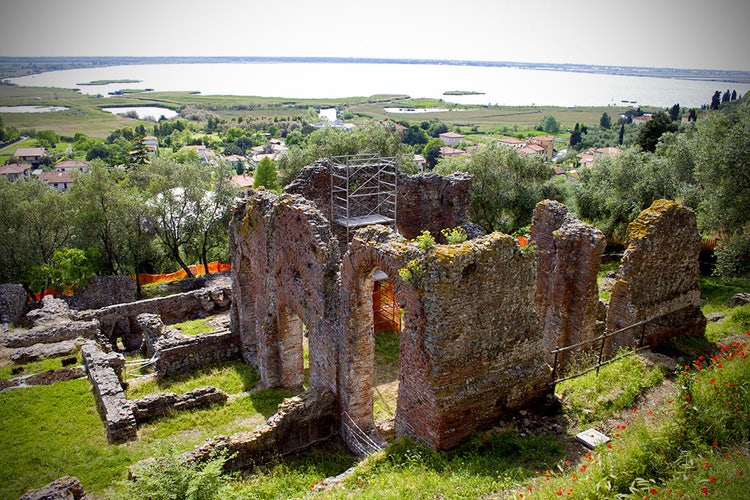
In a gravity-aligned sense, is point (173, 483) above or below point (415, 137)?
below

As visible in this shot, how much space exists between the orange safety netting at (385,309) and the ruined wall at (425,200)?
464cm

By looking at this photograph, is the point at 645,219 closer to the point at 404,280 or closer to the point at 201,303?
the point at 404,280

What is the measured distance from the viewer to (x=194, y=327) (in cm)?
2403

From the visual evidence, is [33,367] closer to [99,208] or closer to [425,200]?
[99,208]

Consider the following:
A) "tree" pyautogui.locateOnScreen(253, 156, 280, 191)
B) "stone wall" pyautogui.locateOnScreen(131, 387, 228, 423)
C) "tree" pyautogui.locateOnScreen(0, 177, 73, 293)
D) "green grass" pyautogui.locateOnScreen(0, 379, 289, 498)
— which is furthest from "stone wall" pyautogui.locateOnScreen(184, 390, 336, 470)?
"tree" pyautogui.locateOnScreen(253, 156, 280, 191)

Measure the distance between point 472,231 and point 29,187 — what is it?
94.8 feet

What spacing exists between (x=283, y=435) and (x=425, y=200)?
1680 cm

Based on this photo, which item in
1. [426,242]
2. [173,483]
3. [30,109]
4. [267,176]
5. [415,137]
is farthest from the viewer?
[30,109]

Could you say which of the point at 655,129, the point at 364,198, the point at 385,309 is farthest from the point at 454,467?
the point at 655,129

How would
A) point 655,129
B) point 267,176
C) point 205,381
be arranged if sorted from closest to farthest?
1. point 205,381
2. point 655,129
3. point 267,176

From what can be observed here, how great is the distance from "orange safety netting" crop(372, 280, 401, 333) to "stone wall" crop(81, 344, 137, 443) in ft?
33.4

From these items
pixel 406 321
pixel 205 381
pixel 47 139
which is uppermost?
pixel 406 321

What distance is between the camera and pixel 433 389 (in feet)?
33.3

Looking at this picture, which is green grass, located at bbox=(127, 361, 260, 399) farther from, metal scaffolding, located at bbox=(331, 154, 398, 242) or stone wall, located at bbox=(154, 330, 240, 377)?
metal scaffolding, located at bbox=(331, 154, 398, 242)
